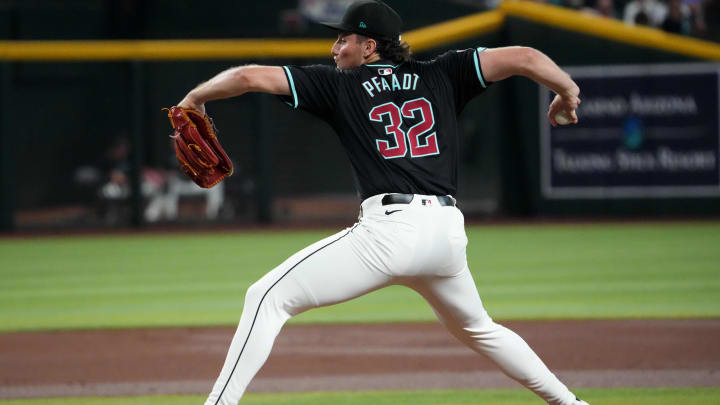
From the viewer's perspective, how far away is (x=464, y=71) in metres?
3.60

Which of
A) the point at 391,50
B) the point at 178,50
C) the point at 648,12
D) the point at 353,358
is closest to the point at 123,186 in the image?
the point at 178,50

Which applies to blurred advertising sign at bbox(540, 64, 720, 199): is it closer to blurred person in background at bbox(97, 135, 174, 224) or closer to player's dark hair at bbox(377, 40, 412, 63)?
blurred person in background at bbox(97, 135, 174, 224)

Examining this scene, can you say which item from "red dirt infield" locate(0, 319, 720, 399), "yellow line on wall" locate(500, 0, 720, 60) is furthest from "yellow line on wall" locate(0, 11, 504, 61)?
"red dirt infield" locate(0, 319, 720, 399)

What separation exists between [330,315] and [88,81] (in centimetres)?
885

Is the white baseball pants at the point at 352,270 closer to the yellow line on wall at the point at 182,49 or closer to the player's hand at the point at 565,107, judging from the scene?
the player's hand at the point at 565,107

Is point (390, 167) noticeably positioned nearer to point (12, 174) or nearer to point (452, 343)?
point (452, 343)

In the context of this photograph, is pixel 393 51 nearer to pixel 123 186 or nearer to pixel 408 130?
pixel 408 130

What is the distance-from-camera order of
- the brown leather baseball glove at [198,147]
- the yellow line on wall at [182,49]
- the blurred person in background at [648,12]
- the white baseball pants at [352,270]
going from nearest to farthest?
the white baseball pants at [352,270]
the brown leather baseball glove at [198,147]
the yellow line on wall at [182,49]
the blurred person in background at [648,12]

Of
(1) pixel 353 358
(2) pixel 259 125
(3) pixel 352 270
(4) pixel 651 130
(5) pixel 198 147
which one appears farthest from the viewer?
(2) pixel 259 125

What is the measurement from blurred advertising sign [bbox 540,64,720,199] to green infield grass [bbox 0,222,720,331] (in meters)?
0.98

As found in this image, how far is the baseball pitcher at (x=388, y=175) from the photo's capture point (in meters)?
3.43

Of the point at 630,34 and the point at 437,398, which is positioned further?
the point at 630,34

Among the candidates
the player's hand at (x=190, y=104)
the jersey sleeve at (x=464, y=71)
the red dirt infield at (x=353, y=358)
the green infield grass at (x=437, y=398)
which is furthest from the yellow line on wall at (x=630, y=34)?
the player's hand at (x=190, y=104)

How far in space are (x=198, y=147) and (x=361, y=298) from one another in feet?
15.9
